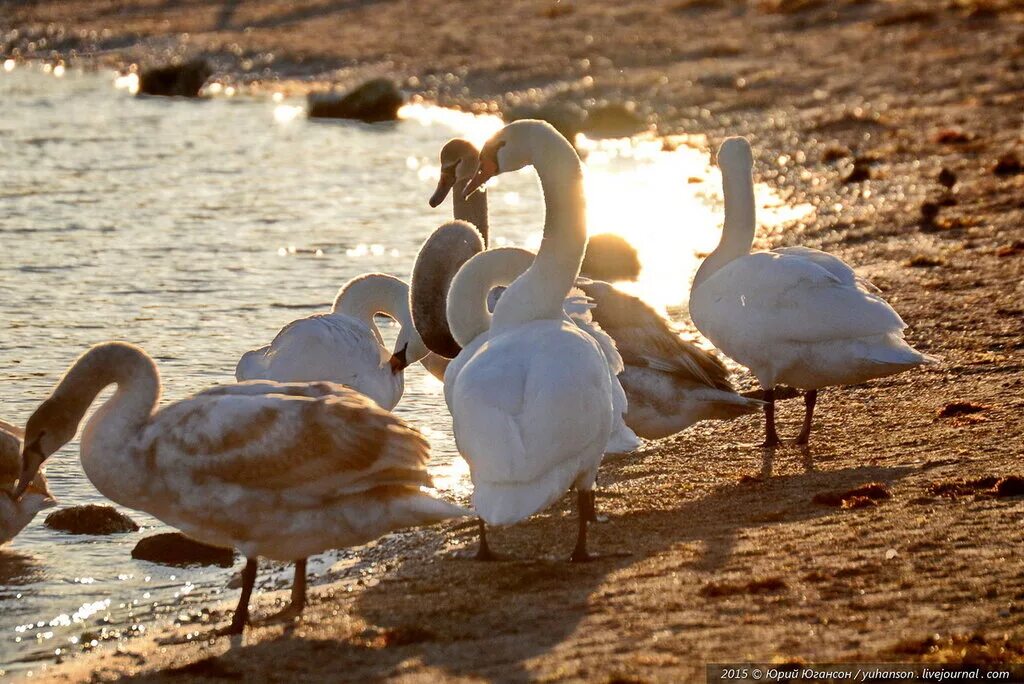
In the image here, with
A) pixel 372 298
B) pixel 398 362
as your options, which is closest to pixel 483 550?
pixel 398 362

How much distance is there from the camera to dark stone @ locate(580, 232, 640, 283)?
13250 millimetres

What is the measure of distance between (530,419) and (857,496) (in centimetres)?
146

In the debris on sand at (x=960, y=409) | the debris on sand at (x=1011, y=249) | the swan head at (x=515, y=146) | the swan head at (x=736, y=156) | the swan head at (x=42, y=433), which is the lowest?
the debris on sand at (x=960, y=409)

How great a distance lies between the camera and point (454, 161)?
9.45 m

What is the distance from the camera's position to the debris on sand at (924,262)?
471 inches

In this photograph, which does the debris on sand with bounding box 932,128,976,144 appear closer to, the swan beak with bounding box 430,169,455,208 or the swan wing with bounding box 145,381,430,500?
the swan beak with bounding box 430,169,455,208

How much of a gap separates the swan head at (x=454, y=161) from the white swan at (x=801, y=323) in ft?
5.08

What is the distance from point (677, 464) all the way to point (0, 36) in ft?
88.9

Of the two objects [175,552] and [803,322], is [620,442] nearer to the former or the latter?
[803,322]

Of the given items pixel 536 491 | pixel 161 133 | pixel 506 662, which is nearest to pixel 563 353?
pixel 536 491

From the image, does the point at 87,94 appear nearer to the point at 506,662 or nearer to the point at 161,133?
the point at 161,133

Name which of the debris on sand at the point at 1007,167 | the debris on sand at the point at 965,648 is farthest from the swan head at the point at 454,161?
the debris on sand at the point at 1007,167

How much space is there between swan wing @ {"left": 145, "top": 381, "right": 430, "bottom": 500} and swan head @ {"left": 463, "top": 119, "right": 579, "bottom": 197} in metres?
1.76

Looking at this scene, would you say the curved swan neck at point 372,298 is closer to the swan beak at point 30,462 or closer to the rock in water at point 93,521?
the rock in water at point 93,521
